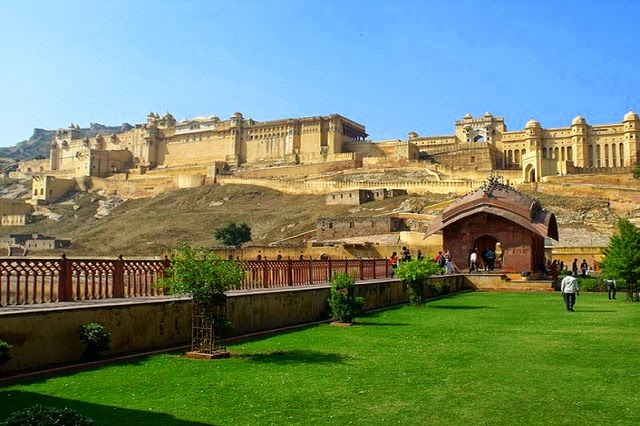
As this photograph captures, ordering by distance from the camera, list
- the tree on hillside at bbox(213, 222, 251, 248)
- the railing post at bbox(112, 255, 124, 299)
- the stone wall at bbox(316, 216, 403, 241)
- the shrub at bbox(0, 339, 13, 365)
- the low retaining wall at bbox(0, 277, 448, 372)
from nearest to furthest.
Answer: the shrub at bbox(0, 339, 13, 365) → the low retaining wall at bbox(0, 277, 448, 372) → the railing post at bbox(112, 255, 124, 299) → the stone wall at bbox(316, 216, 403, 241) → the tree on hillside at bbox(213, 222, 251, 248)

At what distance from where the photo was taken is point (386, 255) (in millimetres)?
35969

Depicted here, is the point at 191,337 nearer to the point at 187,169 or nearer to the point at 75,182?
the point at 187,169

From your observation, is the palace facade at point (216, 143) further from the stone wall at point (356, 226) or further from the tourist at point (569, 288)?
the tourist at point (569, 288)

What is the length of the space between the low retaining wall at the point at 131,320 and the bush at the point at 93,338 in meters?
0.08

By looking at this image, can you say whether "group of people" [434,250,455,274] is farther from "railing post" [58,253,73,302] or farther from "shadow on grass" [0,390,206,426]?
"shadow on grass" [0,390,206,426]

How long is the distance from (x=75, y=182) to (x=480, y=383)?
3802 inches

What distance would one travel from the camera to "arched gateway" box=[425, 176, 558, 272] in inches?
961

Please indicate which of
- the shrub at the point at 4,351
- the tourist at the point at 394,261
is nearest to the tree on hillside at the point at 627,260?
the tourist at the point at 394,261

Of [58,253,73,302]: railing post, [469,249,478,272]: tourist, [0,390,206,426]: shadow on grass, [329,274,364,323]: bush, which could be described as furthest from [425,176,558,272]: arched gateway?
[0,390,206,426]: shadow on grass

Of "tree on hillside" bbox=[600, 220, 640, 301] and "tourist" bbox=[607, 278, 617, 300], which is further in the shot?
"tourist" bbox=[607, 278, 617, 300]

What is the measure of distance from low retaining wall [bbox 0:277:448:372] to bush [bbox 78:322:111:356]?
80 millimetres

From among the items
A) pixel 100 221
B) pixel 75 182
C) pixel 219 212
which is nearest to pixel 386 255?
pixel 219 212

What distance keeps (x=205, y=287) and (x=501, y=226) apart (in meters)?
18.0

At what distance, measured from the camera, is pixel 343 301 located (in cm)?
1270
